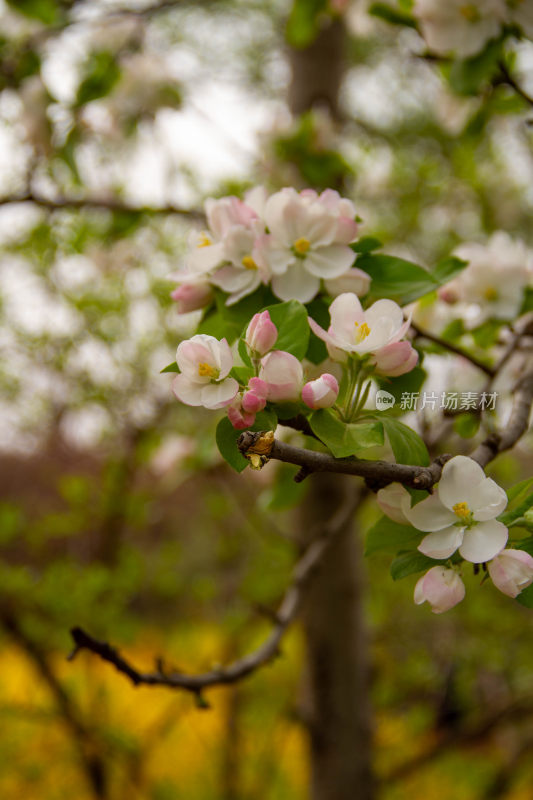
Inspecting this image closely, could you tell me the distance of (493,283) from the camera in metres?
0.64

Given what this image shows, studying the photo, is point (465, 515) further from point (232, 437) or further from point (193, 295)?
point (193, 295)

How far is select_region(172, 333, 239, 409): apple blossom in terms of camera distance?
344 mm

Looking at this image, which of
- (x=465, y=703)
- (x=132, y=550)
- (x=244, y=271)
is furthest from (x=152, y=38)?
(x=465, y=703)

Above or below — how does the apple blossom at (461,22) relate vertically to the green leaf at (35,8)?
above

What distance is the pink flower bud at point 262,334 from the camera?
36 cm

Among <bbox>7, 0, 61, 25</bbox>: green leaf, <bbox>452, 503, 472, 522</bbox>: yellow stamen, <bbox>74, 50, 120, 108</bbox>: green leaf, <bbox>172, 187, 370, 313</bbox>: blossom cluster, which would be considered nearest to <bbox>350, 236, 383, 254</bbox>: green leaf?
<bbox>172, 187, 370, 313</bbox>: blossom cluster

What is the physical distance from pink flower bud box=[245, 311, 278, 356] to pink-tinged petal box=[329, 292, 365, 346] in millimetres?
41

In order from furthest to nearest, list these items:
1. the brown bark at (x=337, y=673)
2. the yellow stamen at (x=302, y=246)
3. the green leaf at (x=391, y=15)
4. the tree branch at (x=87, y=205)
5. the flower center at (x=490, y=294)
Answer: the brown bark at (x=337, y=673) < the tree branch at (x=87, y=205) < the green leaf at (x=391, y=15) < the flower center at (x=490, y=294) < the yellow stamen at (x=302, y=246)

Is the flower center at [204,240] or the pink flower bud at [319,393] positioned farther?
the flower center at [204,240]

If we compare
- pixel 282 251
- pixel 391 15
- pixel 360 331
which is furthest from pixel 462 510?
pixel 391 15

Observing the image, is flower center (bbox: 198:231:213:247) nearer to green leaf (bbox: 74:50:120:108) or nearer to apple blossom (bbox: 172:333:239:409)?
apple blossom (bbox: 172:333:239:409)

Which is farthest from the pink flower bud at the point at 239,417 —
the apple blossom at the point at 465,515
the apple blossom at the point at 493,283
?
the apple blossom at the point at 493,283

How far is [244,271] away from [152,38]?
7.12ft

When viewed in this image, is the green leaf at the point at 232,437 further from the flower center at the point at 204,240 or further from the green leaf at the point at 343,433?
the flower center at the point at 204,240
